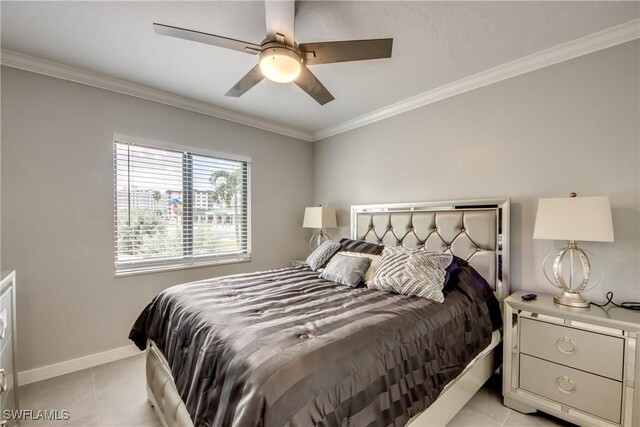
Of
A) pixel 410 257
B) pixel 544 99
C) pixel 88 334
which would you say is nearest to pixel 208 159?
pixel 88 334

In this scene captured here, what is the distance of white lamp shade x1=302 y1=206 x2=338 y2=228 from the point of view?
11.2ft

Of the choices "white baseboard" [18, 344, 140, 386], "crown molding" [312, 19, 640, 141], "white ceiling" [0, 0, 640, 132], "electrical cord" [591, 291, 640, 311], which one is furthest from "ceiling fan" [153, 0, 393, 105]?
"white baseboard" [18, 344, 140, 386]

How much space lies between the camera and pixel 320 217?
339 cm

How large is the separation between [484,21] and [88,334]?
12.7 feet

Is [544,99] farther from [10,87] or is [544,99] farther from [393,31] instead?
[10,87]

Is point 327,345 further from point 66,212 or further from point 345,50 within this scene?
point 66,212

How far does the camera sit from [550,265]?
6.70 feet

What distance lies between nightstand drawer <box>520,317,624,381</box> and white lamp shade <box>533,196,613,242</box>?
21.9 inches

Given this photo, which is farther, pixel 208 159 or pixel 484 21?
pixel 208 159

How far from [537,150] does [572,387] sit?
5.25 feet

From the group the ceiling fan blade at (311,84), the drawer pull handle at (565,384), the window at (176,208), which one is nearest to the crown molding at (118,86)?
the window at (176,208)

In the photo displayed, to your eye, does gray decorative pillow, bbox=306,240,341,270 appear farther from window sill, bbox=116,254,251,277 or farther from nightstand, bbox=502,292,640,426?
nightstand, bbox=502,292,640,426

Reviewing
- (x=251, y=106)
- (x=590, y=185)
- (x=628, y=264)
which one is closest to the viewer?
(x=628, y=264)

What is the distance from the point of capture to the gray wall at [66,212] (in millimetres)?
2143
